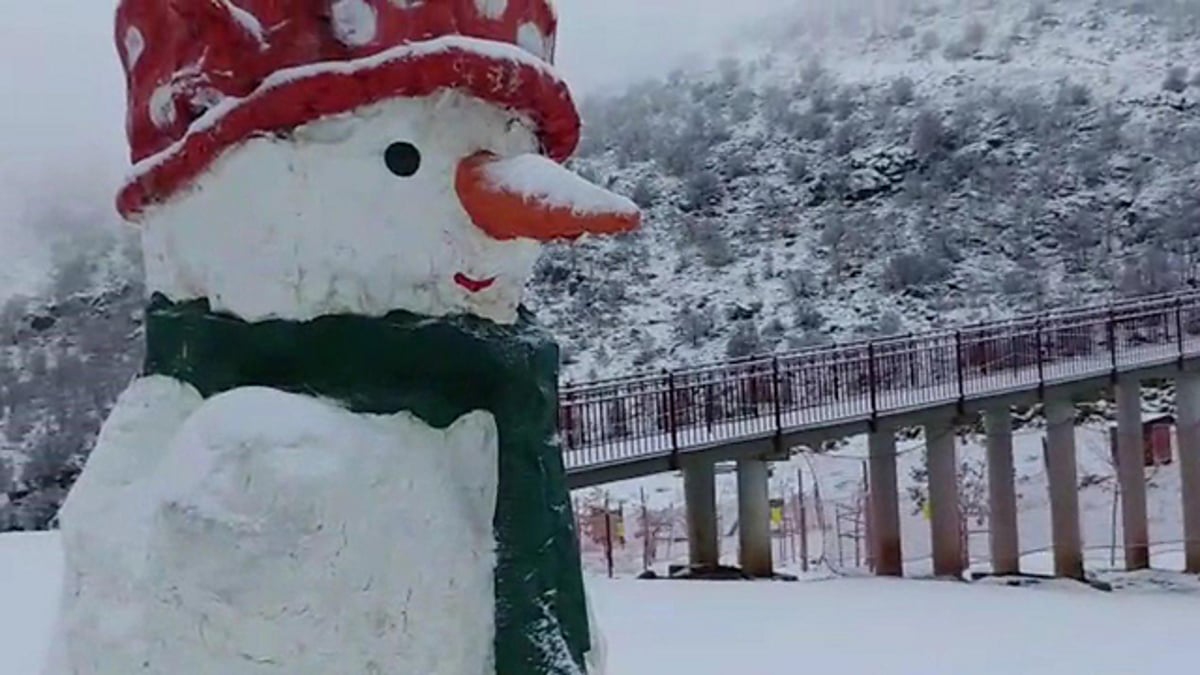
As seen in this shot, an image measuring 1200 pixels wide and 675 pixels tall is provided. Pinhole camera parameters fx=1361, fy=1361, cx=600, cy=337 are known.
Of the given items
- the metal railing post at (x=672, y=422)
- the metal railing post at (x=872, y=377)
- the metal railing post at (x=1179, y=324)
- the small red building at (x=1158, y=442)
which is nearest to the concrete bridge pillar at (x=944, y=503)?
the metal railing post at (x=872, y=377)

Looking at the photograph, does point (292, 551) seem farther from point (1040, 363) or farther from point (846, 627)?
point (1040, 363)

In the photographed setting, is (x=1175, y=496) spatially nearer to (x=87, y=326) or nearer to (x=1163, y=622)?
(x=1163, y=622)

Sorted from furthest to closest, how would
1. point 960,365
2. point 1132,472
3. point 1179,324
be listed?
1. point 1179,324
2. point 1132,472
3. point 960,365

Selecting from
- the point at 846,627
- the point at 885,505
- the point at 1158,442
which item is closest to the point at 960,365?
the point at 885,505

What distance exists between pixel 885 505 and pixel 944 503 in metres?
0.62

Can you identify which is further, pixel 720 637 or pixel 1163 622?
pixel 1163 622

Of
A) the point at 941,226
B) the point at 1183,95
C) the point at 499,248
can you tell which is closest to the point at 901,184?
the point at 941,226

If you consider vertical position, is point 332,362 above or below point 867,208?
below

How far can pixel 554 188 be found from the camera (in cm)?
157

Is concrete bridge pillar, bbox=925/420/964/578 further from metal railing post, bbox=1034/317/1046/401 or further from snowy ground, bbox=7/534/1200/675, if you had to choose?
snowy ground, bbox=7/534/1200/675

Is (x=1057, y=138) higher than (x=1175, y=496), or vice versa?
(x=1057, y=138)

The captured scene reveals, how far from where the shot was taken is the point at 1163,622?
255 inches

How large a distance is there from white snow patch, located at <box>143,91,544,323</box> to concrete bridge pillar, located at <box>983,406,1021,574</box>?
9.77 metres

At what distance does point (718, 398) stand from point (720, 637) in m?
4.23
